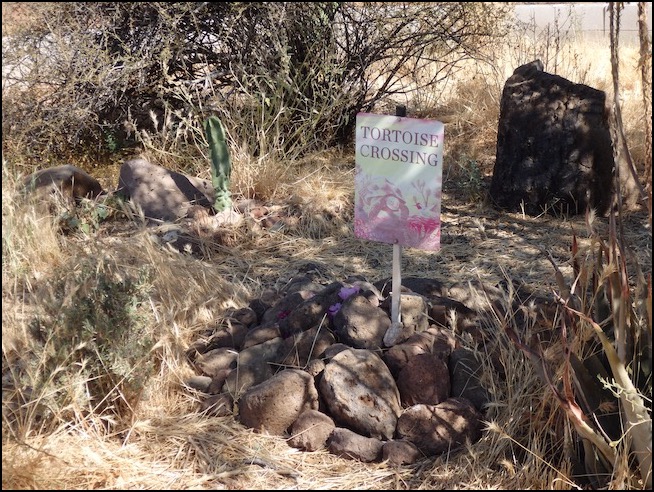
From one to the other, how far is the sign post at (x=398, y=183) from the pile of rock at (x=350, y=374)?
0.17 m

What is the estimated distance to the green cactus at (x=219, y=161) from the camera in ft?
17.5

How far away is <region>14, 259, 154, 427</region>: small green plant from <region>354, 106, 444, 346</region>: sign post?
99 centimetres

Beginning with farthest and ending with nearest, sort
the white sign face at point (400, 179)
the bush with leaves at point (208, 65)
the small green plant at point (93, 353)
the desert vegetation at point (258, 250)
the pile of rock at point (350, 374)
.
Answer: the bush with leaves at point (208, 65), the white sign face at point (400, 179), the pile of rock at point (350, 374), the small green plant at point (93, 353), the desert vegetation at point (258, 250)

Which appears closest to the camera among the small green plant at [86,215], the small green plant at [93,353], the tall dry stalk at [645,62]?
the tall dry stalk at [645,62]

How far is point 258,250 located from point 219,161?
619 mm

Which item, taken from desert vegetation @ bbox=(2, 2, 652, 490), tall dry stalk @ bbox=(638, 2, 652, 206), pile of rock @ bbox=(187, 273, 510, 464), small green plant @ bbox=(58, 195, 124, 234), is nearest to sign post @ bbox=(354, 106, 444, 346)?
pile of rock @ bbox=(187, 273, 510, 464)

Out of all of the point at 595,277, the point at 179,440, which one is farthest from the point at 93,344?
the point at 595,277

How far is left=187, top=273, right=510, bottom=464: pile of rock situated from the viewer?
322 centimetres

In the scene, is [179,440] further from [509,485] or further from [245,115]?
[245,115]

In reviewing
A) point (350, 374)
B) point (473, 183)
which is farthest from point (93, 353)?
point (473, 183)

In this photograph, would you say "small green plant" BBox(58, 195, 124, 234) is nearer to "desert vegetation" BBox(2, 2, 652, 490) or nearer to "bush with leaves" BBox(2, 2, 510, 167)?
"desert vegetation" BBox(2, 2, 652, 490)

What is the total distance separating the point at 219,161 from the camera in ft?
17.6

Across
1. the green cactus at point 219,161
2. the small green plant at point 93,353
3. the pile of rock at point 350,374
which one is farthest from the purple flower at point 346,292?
the green cactus at point 219,161

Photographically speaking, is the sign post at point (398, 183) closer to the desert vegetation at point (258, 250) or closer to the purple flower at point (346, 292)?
the purple flower at point (346, 292)
